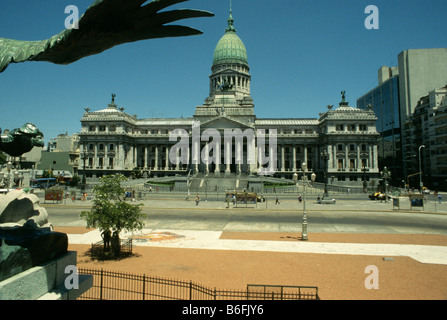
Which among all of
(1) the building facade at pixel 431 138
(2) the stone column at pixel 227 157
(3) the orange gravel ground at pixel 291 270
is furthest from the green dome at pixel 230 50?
(3) the orange gravel ground at pixel 291 270

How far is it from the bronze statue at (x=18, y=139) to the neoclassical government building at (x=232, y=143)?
6718 centimetres

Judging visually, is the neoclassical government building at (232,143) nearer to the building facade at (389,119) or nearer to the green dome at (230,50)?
the green dome at (230,50)

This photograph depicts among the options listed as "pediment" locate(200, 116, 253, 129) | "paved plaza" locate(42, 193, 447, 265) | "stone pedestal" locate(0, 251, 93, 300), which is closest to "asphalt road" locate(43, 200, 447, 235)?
"paved plaza" locate(42, 193, 447, 265)

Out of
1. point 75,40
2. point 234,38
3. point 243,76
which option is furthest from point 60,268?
point 234,38

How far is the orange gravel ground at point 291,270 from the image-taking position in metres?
11.0

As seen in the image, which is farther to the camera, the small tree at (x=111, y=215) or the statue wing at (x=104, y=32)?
the small tree at (x=111, y=215)

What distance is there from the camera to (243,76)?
104062 millimetres

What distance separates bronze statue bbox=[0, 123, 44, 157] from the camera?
5.63m

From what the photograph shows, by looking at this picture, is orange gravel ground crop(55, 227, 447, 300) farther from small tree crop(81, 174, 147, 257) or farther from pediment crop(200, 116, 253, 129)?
pediment crop(200, 116, 253, 129)

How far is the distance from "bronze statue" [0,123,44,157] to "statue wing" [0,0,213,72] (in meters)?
1.19

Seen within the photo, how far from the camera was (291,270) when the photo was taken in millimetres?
13242

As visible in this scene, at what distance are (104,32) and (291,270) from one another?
1236 centimetres

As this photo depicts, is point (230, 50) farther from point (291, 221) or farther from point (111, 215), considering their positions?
point (111, 215)
